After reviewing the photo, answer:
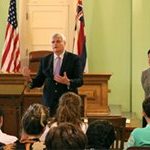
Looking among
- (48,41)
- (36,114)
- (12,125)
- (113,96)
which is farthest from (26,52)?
(36,114)

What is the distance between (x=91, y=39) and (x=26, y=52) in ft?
Result: 4.66

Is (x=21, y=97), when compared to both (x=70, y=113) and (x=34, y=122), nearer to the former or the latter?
(x=70, y=113)

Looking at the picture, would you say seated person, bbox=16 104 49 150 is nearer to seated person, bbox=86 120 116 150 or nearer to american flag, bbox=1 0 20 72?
seated person, bbox=86 120 116 150

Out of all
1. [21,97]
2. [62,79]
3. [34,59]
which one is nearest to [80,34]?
[34,59]

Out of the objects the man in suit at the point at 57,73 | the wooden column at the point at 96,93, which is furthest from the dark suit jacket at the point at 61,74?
the wooden column at the point at 96,93

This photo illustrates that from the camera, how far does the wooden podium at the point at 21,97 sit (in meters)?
5.62

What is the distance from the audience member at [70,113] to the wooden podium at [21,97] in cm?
200

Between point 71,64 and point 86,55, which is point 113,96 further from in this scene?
point 71,64

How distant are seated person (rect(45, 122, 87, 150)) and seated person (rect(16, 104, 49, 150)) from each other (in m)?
0.43

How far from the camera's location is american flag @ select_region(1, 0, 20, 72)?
26.5ft

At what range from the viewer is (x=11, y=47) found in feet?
26.9

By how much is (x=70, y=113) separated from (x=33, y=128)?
689 millimetres

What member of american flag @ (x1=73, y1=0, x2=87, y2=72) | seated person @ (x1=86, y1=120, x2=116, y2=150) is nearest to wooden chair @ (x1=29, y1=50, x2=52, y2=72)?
american flag @ (x1=73, y1=0, x2=87, y2=72)

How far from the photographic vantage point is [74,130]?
7.43ft
